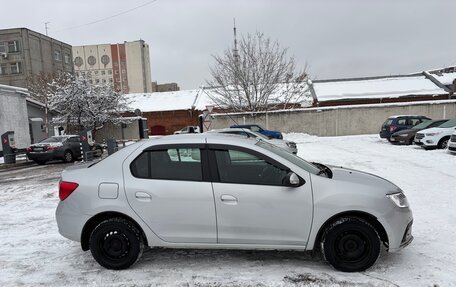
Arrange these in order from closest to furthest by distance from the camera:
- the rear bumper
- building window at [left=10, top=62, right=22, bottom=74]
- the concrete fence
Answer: the rear bumper → the concrete fence → building window at [left=10, top=62, right=22, bottom=74]

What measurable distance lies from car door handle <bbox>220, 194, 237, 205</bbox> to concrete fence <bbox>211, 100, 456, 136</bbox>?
2321 cm

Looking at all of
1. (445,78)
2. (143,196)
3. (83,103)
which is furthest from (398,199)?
(445,78)

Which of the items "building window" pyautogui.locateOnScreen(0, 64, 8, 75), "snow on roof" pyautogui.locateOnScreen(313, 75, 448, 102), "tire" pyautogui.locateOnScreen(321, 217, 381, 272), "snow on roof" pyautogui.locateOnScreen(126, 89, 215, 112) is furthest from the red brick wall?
"tire" pyautogui.locateOnScreen(321, 217, 381, 272)

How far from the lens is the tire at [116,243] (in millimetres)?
3949

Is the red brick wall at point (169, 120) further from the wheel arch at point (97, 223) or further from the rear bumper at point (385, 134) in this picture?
the wheel arch at point (97, 223)

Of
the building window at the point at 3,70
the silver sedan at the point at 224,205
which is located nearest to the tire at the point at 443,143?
the silver sedan at the point at 224,205

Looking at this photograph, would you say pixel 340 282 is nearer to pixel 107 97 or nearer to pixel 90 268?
pixel 90 268

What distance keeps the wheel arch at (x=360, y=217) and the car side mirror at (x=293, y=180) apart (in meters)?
0.52

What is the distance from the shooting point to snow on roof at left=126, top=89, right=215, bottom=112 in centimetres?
4019

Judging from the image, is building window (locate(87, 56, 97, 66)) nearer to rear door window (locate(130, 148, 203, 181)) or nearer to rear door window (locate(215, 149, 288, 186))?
rear door window (locate(130, 148, 203, 181))

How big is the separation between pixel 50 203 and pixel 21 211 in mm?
656

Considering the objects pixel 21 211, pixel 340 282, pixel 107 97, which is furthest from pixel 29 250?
pixel 107 97

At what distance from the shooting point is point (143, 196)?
12.8 feet

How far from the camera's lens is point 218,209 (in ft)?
12.5
